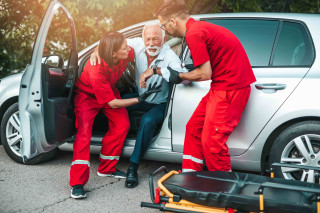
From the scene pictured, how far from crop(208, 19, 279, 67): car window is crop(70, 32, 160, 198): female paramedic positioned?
0.90 m

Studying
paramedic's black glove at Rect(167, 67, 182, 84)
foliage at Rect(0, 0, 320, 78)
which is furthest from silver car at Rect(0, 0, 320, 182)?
foliage at Rect(0, 0, 320, 78)

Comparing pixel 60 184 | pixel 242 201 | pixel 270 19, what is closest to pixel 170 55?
pixel 270 19

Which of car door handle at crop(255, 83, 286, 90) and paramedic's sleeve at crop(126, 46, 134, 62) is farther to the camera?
paramedic's sleeve at crop(126, 46, 134, 62)

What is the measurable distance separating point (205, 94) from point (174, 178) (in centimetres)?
101

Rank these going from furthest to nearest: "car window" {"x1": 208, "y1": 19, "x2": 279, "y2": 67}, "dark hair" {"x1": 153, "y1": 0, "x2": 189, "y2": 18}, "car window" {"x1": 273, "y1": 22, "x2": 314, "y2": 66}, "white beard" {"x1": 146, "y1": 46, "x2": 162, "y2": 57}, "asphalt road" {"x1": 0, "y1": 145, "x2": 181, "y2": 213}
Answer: "white beard" {"x1": 146, "y1": 46, "x2": 162, "y2": 57}, "car window" {"x1": 208, "y1": 19, "x2": 279, "y2": 67}, "car window" {"x1": 273, "y1": 22, "x2": 314, "y2": 66}, "asphalt road" {"x1": 0, "y1": 145, "x2": 181, "y2": 213}, "dark hair" {"x1": 153, "y1": 0, "x2": 189, "y2": 18}

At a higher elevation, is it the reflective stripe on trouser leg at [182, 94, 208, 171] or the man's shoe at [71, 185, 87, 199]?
the reflective stripe on trouser leg at [182, 94, 208, 171]

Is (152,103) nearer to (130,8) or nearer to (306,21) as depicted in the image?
(306,21)

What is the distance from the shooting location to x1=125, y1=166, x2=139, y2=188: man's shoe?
3809 millimetres

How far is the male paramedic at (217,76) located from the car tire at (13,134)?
A: 6.18ft

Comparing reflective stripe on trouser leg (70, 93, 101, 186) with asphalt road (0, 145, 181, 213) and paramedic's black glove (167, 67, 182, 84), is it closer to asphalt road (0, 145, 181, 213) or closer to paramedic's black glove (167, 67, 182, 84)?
asphalt road (0, 145, 181, 213)

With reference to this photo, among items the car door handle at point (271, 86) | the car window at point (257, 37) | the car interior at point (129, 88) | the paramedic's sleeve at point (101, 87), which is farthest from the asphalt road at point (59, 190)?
the car window at point (257, 37)

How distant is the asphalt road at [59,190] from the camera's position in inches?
131

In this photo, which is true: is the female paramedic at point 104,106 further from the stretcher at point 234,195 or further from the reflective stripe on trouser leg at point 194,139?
the stretcher at point 234,195

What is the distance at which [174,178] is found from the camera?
2.84 meters
